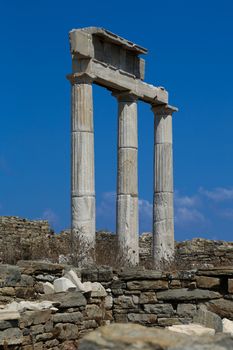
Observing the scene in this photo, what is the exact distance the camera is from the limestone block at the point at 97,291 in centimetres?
1183

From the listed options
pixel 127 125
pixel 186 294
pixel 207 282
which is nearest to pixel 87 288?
pixel 186 294

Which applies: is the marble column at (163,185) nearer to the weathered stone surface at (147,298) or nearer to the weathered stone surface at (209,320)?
the weathered stone surface at (147,298)

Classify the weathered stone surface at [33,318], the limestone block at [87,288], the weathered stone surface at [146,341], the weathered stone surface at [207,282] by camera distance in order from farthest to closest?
the weathered stone surface at [207,282]
the limestone block at [87,288]
the weathered stone surface at [33,318]
the weathered stone surface at [146,341]

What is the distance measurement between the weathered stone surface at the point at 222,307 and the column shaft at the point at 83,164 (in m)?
8.87

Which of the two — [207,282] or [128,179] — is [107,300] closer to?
[207,282]

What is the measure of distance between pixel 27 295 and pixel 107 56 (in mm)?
11623

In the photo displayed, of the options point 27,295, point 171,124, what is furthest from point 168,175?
point 27,295

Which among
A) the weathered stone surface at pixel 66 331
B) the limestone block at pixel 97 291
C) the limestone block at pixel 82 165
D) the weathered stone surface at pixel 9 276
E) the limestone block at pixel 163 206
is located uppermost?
the limestone block at pixel 82 165

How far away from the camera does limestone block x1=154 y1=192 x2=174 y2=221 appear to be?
24131 mm

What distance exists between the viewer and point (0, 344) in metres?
8.45

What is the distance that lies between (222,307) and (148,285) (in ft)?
5.39

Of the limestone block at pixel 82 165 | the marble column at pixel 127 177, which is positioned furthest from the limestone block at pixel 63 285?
the marble column at pixel 127 177

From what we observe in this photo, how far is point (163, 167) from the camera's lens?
2464cm

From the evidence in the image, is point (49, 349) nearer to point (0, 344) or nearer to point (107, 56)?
point (0, 344)
